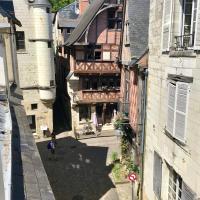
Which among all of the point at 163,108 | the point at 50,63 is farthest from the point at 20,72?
the point at 163,108

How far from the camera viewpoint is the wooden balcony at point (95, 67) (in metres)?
22.3

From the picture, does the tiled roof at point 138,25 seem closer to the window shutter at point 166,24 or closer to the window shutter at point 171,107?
the window shutter at point 166,24

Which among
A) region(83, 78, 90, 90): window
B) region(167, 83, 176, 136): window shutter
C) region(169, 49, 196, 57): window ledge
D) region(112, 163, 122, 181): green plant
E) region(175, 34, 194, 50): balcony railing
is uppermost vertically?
region(175, 34, 194, 50): balcony railing

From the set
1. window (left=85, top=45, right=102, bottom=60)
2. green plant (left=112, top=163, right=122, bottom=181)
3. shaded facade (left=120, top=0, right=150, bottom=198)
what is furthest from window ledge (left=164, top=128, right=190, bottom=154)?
window (left=85, top=45, right=102, bottom=60)

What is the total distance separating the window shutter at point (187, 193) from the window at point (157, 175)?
188cm

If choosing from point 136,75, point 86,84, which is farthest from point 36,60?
point 136,75

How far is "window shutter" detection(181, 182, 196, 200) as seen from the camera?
24.7ft

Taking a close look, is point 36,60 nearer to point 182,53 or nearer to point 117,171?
point 117,171

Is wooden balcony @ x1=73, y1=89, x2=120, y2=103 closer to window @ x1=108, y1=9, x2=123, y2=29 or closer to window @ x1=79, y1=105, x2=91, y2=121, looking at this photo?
window @ x1=79, y1=105, x2=91, y2=121

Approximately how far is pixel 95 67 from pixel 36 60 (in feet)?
16.0

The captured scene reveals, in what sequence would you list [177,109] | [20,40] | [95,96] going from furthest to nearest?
[95,96] < [20,40] < [177,109]

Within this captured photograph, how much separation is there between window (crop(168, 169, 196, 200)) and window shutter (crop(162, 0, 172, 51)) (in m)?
4.11

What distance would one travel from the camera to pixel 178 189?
8.70 metres

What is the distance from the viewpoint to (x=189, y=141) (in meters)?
7.60
